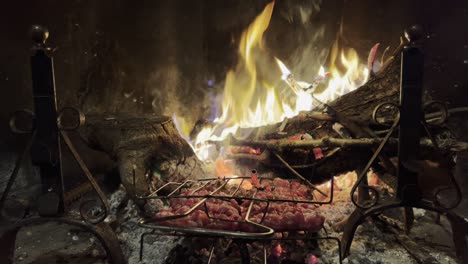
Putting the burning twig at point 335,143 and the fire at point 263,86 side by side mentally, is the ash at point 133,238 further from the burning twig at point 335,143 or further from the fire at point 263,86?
the fire at point 263,86

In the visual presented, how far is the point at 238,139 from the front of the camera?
3838mm

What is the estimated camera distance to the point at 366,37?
4.80 meters

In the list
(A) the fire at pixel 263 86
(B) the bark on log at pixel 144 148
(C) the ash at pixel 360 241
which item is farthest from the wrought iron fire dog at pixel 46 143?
(A) the fire at pixel 263 86

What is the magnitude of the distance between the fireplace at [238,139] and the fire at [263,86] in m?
0.02

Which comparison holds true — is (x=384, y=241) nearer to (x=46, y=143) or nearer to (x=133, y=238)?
(x=133, y=238)

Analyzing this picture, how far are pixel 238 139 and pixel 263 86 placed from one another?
1.77m

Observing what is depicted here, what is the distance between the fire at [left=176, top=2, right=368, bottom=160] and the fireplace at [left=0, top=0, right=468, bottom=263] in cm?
2

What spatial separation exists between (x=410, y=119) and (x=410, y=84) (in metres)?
0.20

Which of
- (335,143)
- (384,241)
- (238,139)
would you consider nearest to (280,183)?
(335,143)

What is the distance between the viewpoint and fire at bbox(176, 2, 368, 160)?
472 cm

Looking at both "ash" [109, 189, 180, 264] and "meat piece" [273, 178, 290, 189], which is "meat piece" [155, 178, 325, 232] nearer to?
"meat piece" [273, 178, 290, 189]

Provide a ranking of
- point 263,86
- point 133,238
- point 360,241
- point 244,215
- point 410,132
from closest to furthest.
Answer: point 410,132 → point 244,215 → point 360,241 → point 133,238 → point 263,86

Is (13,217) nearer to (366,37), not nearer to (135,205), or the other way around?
(135,205)

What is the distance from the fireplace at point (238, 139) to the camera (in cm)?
194
